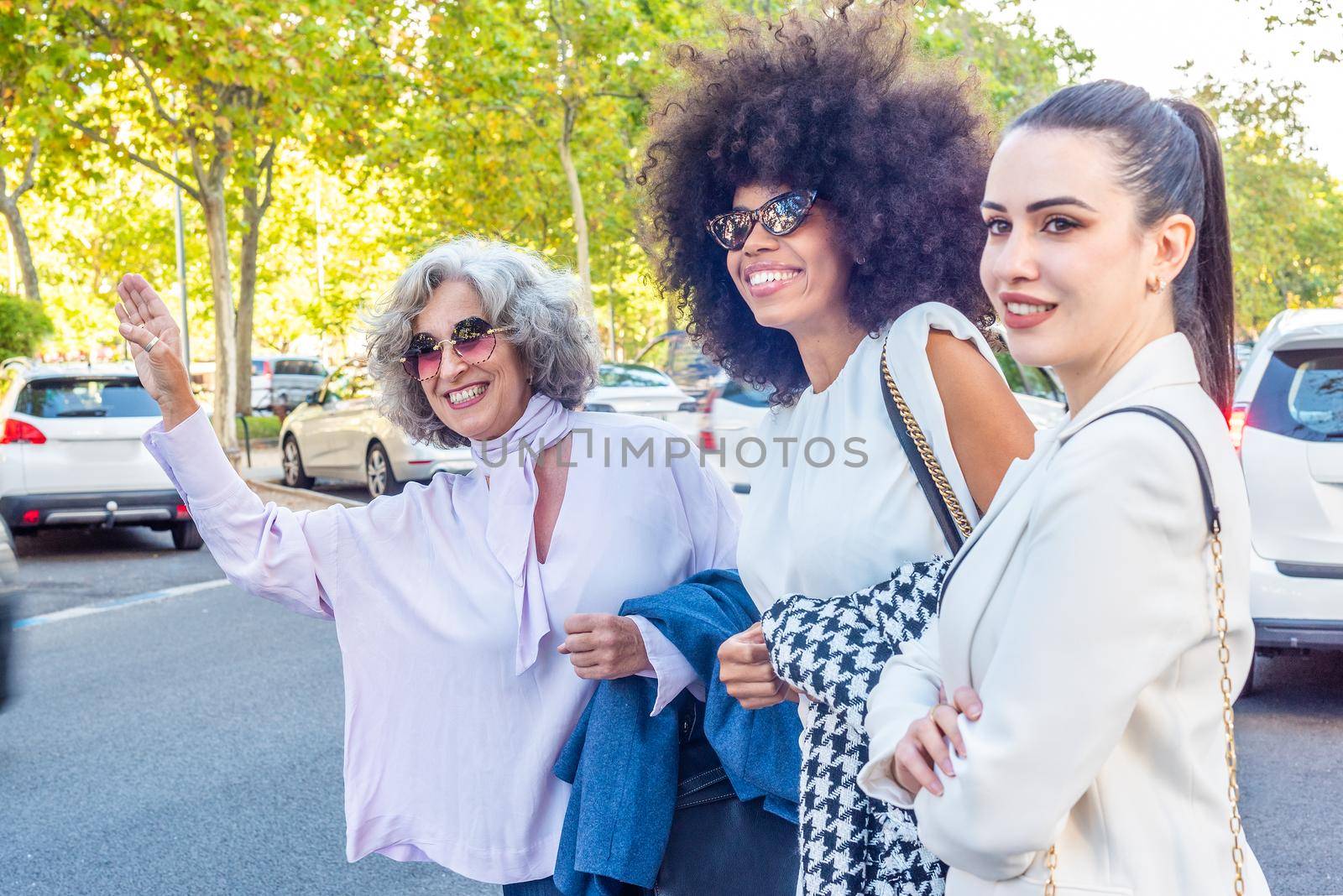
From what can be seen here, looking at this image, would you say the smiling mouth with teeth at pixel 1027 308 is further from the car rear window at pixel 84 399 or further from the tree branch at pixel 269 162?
the tree branch at pixel 269 162

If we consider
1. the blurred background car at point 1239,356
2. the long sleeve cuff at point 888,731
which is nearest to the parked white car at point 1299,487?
the blurred background car at point 1239,356

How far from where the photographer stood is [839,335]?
6.99ft

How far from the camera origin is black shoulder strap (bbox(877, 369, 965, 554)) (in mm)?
1728

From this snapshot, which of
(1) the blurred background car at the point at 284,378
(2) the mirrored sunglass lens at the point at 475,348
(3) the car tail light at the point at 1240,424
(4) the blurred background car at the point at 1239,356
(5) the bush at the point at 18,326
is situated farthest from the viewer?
(1) the blurred background car at the point at 284,378

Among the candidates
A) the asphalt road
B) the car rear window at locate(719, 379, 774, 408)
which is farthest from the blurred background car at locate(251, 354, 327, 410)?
the asphalt road

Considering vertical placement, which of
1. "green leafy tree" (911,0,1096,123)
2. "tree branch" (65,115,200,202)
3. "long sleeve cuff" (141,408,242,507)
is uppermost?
"green leafy tree" (911,0,1096,123)

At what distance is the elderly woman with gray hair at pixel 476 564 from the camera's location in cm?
242

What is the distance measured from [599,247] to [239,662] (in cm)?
2205

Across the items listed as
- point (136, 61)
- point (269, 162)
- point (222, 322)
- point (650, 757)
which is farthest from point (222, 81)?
point (650, 757)

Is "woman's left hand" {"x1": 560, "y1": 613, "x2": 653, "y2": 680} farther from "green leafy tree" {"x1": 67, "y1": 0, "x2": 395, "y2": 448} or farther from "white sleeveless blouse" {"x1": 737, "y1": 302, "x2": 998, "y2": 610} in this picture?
"green leafy tree" {"x1": 67, "y1": 0, "x2": 395, "y2": 448}

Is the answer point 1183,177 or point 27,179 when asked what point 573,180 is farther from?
point 1183,177

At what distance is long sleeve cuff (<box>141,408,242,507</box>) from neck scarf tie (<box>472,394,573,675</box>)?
1.63ft

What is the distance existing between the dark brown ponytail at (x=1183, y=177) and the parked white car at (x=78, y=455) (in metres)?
11.2

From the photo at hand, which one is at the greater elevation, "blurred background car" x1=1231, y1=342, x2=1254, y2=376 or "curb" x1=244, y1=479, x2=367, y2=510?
"blurred background car" x1=1231, y1=342, x2=1254, y2=376
